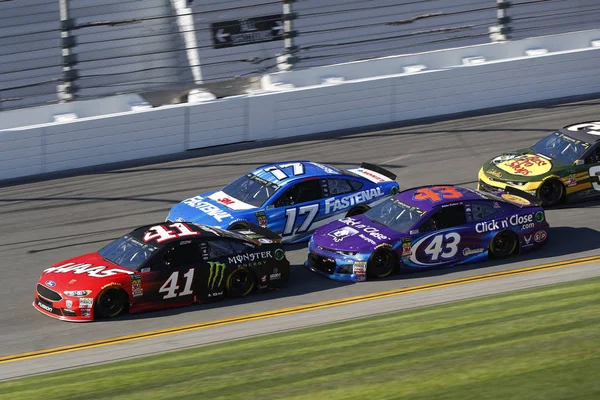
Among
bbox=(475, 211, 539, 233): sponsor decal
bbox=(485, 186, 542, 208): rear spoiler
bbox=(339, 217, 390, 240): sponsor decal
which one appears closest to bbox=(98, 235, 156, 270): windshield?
bbox=(339, 217, 390, 240): sponsor decal

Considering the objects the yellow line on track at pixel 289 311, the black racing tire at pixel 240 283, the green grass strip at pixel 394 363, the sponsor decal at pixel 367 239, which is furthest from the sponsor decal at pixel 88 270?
the sponsor decal at pixel 367 239

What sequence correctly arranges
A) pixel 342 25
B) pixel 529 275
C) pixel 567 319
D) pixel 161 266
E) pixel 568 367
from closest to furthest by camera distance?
1. pixel 568 367
2. pixel 567 319
3. pixel 161 266
4. pixel 529 275
5. pixel 342 25

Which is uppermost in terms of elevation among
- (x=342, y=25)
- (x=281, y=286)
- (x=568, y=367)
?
(x=342, y=25)

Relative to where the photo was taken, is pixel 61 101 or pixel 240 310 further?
pixel 61 101

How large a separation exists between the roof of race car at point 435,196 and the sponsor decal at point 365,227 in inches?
31.1

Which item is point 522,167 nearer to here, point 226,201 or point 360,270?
point 360,270

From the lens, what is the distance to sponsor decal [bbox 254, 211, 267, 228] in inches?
645

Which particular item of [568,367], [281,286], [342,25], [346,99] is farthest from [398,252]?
[342,25]

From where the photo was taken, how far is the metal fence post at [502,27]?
2477 cm

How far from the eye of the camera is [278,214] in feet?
54.2

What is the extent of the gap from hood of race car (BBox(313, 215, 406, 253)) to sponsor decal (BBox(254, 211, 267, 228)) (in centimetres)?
96

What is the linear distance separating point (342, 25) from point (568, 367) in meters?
15.3

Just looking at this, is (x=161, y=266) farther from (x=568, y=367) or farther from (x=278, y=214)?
(x=568, y=367)

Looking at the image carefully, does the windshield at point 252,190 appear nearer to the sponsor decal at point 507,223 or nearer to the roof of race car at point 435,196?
the roof of race car at point 435,196
